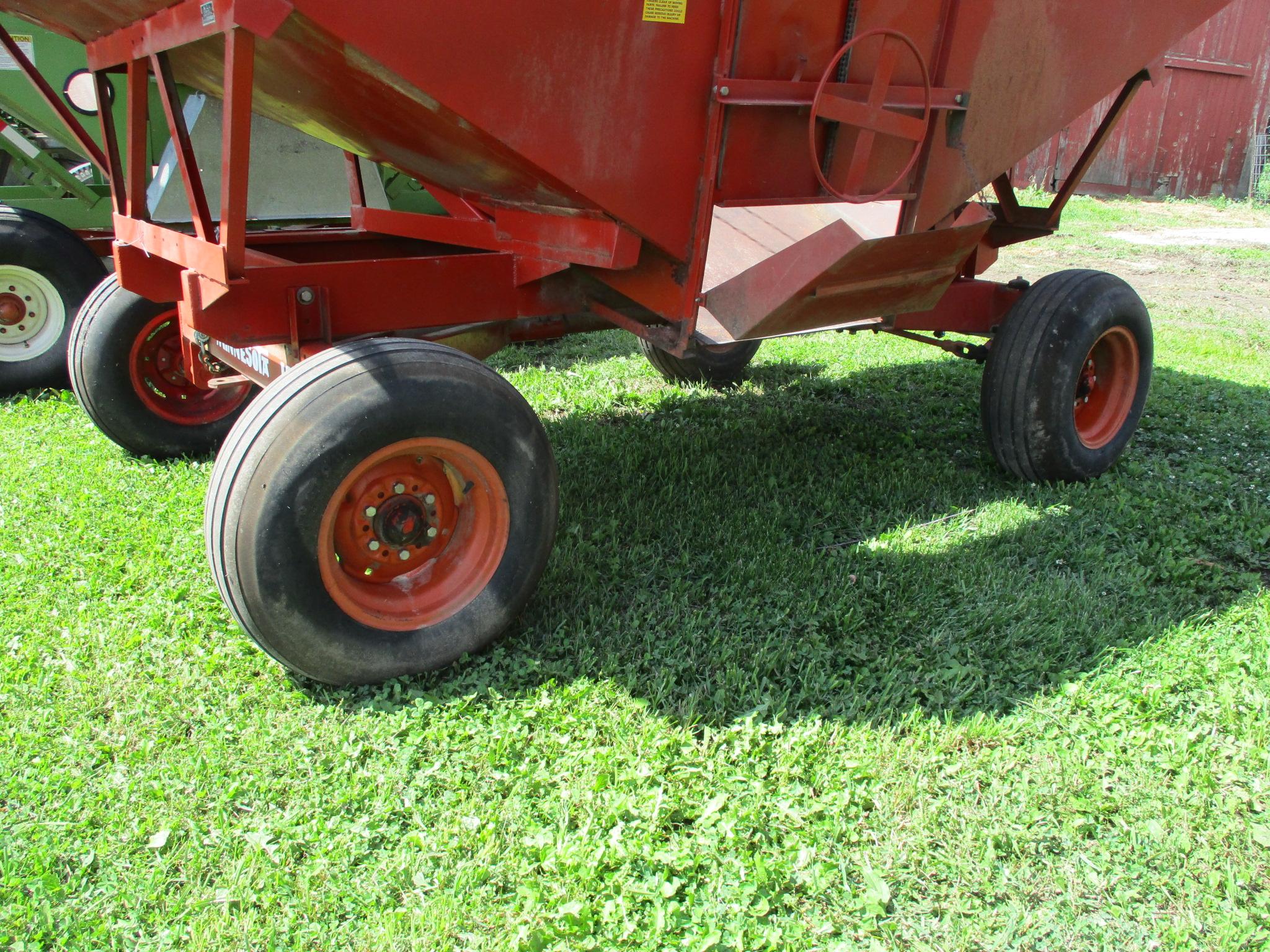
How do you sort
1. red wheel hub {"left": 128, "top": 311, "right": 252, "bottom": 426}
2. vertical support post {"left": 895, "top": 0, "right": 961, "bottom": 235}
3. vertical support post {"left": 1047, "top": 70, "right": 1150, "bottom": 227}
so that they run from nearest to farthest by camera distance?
1. vertical support post {"left": 895, "top": 0, "right": 961, "bottom": 235}
2. red wheel hub {"left": 128, "top": 311, "right": 252, "bottom": 426}
3. vertical support post {"left": 1047, "top": 70, "right": 1150, "bottom": 227}

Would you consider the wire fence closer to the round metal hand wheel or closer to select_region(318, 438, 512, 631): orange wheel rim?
the round metal hand wheel

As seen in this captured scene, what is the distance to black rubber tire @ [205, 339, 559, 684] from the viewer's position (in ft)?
8.20

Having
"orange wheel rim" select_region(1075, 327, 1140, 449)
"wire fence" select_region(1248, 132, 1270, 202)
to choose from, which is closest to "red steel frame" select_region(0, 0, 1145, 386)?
"orange wheel rim" select_region(1075, 327, 1140, 449)

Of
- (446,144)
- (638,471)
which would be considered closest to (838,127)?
(446,144)

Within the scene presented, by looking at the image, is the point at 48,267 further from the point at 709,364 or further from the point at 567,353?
the point at 709,364

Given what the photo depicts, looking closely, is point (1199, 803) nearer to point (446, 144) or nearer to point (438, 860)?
point (438, 860)

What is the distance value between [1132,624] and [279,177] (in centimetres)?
497

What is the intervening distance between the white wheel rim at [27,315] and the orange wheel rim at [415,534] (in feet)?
10.7

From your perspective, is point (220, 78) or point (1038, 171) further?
point (1038, 171)

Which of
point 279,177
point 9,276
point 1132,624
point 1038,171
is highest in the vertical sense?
point 1038,171

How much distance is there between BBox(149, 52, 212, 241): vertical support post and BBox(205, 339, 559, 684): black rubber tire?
1.96 ft

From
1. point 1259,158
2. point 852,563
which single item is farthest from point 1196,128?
point 852,563

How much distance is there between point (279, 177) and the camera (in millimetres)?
5539

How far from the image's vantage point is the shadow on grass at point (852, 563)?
2.82m
